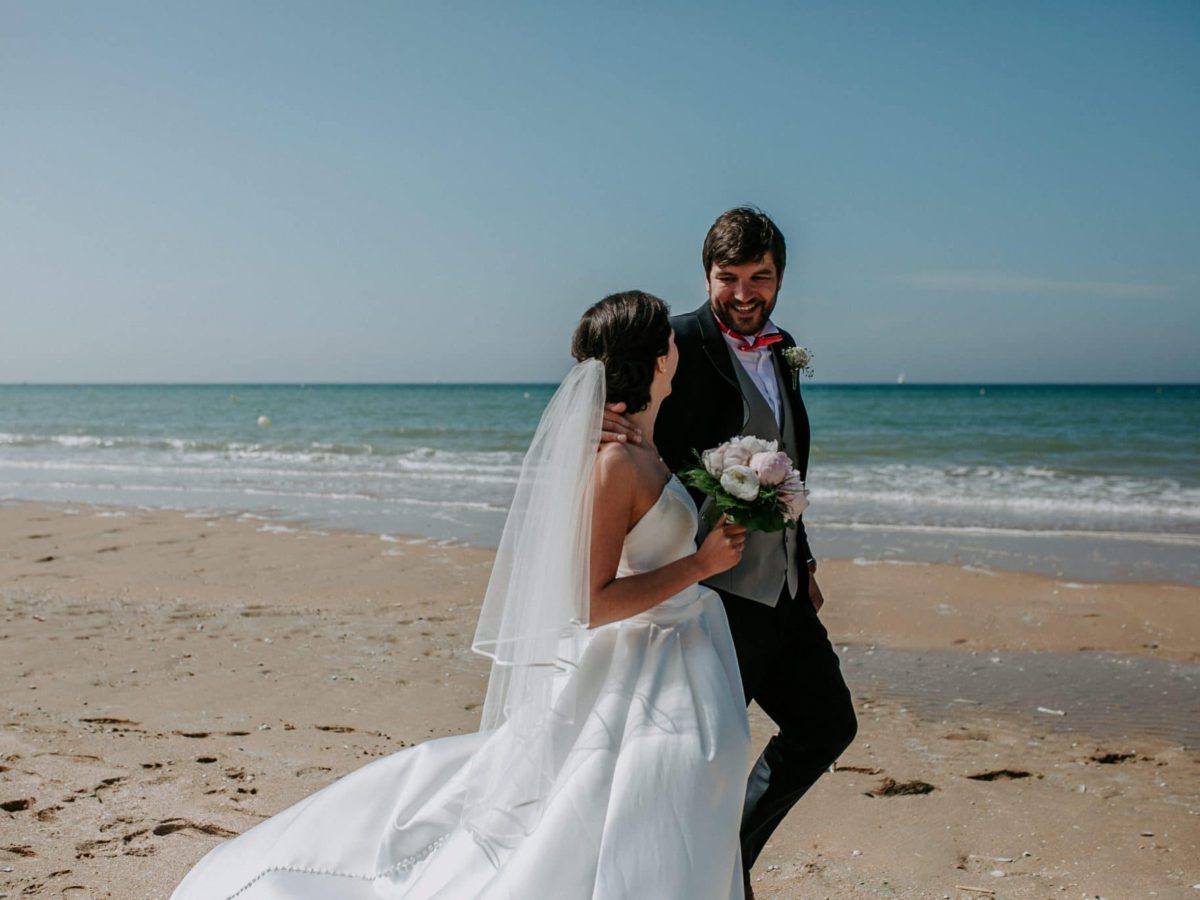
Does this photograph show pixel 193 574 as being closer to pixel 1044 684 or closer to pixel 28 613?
pixel 28 613

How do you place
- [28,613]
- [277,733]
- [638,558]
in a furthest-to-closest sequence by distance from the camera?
[28,613] < [277,733] < [638,558]

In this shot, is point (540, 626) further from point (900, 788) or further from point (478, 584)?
point (478, 584)

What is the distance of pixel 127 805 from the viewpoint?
4.04 m

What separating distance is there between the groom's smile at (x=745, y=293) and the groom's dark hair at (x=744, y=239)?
22mm

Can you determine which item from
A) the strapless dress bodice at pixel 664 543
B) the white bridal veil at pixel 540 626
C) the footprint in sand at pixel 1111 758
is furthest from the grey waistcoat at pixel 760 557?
the footprint in sand at pixel 1111 758

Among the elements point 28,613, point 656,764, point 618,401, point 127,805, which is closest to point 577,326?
point 618,401

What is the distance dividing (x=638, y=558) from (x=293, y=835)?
1.36 metres

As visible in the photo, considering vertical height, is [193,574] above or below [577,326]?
below

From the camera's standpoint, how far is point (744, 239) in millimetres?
3086

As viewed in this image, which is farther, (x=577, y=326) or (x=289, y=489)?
(x=289, y=489)

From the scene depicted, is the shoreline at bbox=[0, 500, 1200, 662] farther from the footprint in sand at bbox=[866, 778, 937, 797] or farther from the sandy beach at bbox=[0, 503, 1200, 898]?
the footprint in sand at bbox=[866, 778, 937, 797]

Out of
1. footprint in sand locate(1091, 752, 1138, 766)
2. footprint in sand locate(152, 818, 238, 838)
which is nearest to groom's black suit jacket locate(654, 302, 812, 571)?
footprint in sand locate(152, 818, 238, 838)

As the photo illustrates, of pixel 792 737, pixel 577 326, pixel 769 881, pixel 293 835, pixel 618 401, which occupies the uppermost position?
pixel 577 326

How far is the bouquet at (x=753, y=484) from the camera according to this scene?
263cm
